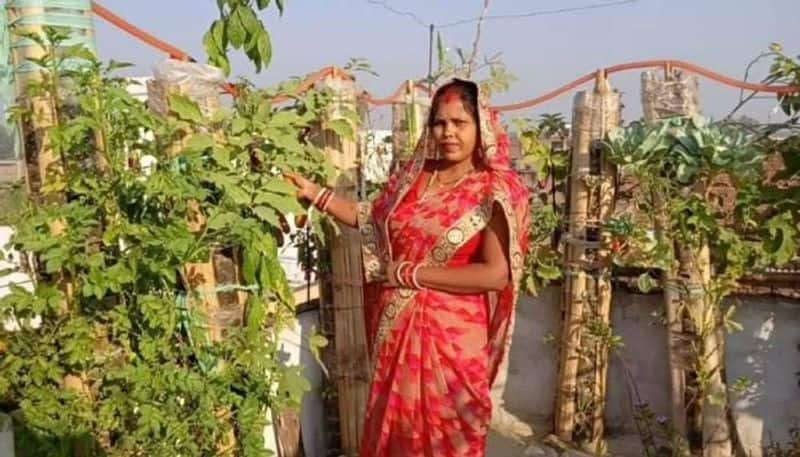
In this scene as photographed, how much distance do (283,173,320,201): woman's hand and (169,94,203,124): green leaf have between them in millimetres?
452

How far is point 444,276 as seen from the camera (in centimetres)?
262

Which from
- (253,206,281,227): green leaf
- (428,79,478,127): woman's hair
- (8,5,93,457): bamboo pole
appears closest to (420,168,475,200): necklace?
(428,79,478,127): woman's hair

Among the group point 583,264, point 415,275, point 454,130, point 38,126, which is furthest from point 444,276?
point 583,264

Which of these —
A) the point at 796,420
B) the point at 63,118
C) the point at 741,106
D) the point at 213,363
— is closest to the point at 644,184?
the point at 741,106

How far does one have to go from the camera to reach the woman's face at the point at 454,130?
8.38 ft

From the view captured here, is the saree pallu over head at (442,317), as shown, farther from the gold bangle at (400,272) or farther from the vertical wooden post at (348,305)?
the vertical wooden post at (348,305)

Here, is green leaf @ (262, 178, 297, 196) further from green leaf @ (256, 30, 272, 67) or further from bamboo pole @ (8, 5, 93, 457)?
bamboo pole @ (8, 5, 93, 457)

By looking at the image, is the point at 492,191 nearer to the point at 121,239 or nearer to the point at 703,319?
the point at 121,239

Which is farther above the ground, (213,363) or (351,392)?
(213,363)

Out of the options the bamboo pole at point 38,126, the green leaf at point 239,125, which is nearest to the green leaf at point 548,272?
the green leaf at point 239,125

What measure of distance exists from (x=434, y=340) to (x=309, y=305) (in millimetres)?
1070

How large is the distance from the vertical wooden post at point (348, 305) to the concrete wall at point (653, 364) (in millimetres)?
1282

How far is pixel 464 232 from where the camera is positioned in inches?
104

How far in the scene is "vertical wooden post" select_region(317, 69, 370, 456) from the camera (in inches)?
131
